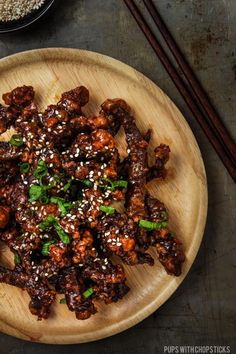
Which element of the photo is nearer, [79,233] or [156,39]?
[79,233]

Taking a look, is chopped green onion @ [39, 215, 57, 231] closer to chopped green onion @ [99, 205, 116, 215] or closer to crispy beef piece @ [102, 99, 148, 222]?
chopped green onion @ [99, 205, 116, 215]

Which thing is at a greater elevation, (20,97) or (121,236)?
(20,97)

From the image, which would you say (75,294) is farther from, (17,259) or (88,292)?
(17,259)

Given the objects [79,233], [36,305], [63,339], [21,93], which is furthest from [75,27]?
[63,339]

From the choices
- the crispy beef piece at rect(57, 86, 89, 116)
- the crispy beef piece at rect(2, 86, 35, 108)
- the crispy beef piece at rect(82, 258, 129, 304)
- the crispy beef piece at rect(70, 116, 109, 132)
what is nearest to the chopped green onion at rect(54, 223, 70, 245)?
the crispy beef piece at rect(82, 258, 129, 304)

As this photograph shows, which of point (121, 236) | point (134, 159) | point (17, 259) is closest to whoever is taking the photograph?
point (121, 236)

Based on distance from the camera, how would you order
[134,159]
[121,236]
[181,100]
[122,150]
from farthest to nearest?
[181,100] → [122,150] → [134,159] → [121,236]

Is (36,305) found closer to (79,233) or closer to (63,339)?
(63,339)

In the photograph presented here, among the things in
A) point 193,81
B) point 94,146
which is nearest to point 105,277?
point 94,146
